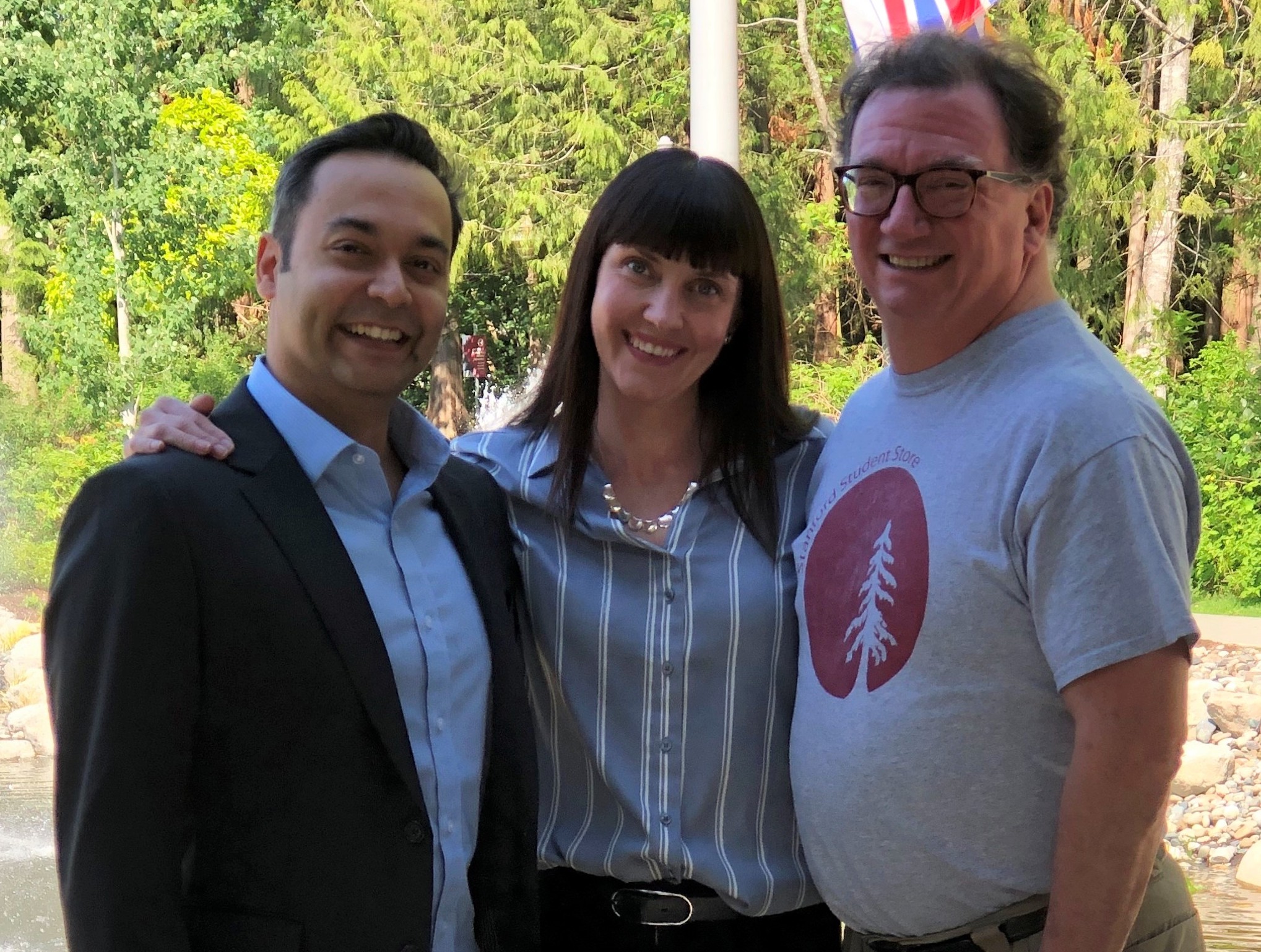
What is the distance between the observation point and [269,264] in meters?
2.00

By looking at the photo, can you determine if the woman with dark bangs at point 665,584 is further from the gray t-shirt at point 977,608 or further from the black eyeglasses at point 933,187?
the black eyeglasses at point 933,187

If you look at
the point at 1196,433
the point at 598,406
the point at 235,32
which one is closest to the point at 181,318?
the point at 235,32

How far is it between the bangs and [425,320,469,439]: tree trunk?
1436 centimetres

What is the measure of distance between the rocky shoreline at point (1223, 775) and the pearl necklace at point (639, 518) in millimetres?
5002

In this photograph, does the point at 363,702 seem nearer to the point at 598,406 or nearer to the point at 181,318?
the point at 598,406

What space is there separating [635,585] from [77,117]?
33.5ft

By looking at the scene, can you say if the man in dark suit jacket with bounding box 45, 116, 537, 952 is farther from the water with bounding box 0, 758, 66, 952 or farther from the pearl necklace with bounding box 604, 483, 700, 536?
the water with bounding box 0, 758, 66, 952

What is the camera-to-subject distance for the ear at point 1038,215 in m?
1.96

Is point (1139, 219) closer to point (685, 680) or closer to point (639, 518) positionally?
point (639, 518)

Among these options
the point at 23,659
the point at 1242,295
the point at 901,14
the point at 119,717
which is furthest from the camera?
the point at 1242,295

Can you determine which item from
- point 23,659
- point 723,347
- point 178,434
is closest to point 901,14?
point 723,347

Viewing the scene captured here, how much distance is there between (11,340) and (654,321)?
13.6 meters

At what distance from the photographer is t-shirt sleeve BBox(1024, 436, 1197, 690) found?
1.60 meters

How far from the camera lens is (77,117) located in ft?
35.9
